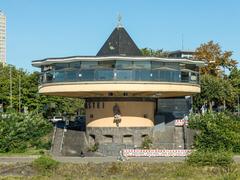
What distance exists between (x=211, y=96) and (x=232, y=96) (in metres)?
4.03

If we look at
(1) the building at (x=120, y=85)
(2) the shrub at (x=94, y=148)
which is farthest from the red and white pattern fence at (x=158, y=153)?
(2) the shrub at (x=94, y=148)

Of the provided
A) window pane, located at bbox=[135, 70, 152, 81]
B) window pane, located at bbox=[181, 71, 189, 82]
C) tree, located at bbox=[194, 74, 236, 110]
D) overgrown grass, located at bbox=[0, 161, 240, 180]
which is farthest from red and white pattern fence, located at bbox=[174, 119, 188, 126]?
tree, located at bbox=[194, 74, 236, 110]

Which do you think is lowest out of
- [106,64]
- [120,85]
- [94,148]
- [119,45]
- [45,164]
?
[45,164]

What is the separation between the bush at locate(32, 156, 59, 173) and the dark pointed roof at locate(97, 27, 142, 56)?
44.8ft

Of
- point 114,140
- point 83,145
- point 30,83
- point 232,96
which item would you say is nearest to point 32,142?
point 83,145

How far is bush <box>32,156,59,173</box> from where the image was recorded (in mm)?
34834

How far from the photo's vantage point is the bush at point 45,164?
1371 inches

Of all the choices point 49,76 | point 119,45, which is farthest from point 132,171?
point 119,45

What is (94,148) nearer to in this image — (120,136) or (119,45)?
(120,136)

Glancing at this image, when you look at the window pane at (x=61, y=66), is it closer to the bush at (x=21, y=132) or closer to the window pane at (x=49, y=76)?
the window pane at (x=49, y=76)

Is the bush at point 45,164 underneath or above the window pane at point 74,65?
underneath

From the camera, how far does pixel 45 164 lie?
115 ft

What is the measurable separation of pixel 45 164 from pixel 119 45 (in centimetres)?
1556

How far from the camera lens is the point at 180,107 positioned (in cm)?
6084
